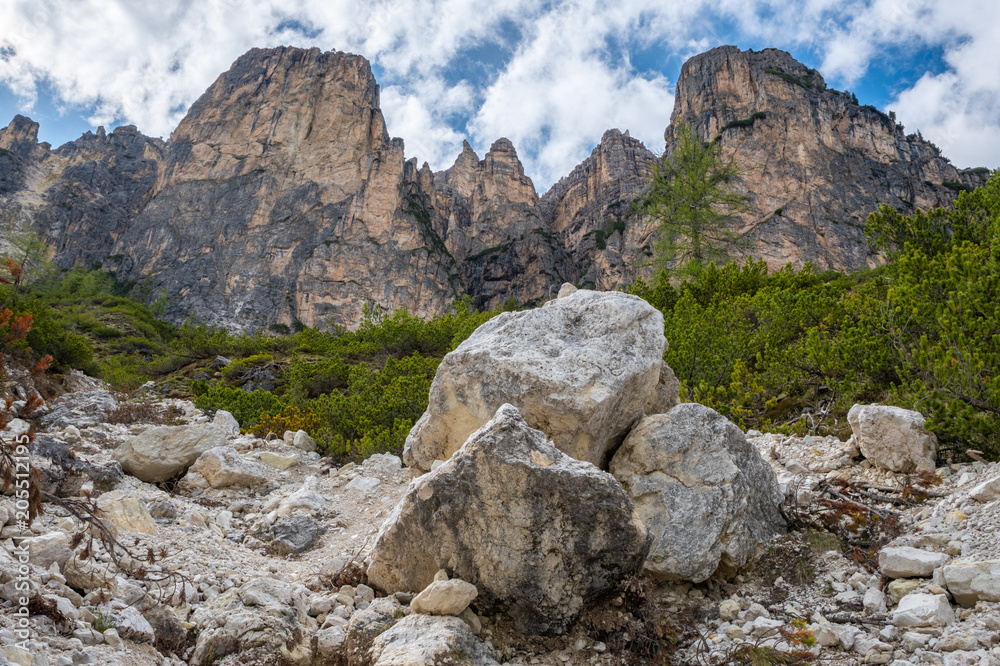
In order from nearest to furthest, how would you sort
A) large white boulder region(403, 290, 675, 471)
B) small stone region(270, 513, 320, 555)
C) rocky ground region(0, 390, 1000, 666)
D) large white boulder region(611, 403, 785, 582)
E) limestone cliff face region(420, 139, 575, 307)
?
rocky ground region(0, 390, 1000, 666) < large white boulder region(611, 403, 785, 582) < large white boulder region(403, 290, 675, 471) < small stone region(270, 513, 320, 555) < limestone cliff face region(420, 139, 575, 307)

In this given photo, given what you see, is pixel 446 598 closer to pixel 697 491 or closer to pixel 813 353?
pixel 697 491

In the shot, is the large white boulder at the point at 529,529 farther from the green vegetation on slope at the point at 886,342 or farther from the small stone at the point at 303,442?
the small stone at the point at 303,442

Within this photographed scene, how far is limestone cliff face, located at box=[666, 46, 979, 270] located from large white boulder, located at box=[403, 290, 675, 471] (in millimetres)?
74497

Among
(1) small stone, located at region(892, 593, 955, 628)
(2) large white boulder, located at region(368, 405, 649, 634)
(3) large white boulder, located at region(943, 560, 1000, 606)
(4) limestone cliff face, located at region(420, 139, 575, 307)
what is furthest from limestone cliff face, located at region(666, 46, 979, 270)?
(2) large white boulder, located at region(368, 405, 649, 634)

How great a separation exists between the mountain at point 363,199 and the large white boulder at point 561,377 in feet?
233

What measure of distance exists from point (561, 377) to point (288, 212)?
298 ft

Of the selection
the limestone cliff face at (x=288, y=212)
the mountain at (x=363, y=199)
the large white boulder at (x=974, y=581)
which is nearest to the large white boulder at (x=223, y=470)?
the large white boulder at (x=974, y=581)

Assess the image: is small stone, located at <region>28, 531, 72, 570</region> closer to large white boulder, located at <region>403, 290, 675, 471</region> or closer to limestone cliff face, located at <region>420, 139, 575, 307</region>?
large white boulder, located at <region>403, 290, 675, 471</region>

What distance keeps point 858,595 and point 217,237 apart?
9631cm

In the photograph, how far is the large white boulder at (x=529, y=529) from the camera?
3502mm

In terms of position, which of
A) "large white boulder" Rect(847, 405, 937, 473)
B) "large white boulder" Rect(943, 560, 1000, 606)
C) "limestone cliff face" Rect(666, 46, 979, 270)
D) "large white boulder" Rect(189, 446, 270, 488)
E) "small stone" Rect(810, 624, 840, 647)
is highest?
"limestone cliff face" Rect(666, 46, 979, 270)

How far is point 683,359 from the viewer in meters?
9.20

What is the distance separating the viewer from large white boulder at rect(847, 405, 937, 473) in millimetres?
5086

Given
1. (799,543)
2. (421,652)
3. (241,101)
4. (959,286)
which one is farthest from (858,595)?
(241,101)
